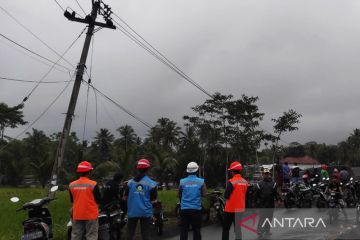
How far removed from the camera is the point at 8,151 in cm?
6438

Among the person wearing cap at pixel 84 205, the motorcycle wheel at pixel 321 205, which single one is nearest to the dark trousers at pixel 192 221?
the person wearing cap at pixel 84 205

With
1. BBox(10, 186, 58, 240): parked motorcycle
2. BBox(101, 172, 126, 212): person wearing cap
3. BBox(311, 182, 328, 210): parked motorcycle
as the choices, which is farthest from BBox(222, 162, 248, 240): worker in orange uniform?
BBox(311, 182, 328, 210): parked motorcycle

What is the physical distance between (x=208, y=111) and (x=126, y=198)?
32646 millimetres

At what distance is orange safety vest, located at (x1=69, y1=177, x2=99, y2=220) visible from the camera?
7.92m

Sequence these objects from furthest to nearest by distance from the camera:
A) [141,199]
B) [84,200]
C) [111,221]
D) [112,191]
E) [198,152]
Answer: [198,152], [112,191], [111,221], [141,199], [84,200]

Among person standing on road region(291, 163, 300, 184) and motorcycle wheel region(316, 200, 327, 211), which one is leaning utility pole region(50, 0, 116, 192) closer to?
motorcycle wheel region(316, 200, 327, 211)

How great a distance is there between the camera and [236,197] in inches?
360

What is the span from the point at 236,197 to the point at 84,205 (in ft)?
9.97

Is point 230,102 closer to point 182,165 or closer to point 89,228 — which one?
point 182,165

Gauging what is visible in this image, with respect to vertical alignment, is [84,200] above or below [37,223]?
above

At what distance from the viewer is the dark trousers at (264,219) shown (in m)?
11.0

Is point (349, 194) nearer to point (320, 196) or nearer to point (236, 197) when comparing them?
point (320, 196)

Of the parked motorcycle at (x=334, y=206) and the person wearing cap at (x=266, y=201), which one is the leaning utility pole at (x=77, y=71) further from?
the parked motorcycle at (x=334, y=206)

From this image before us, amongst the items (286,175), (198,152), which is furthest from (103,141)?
(286,175)
